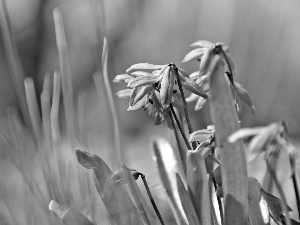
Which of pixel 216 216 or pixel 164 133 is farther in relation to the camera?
pixel 164 133

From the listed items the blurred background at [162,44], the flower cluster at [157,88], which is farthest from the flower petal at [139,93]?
the blurred background at [162,44]

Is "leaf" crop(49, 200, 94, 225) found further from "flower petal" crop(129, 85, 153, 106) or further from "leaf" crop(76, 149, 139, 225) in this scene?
"flower petal" crop(129, 85, 153, 106)

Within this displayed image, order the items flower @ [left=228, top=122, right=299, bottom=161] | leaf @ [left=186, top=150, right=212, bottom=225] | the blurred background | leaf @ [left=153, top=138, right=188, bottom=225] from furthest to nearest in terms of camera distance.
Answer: the blurred background
leaf @ [left=153, top=138, right=188, bottom=225]
leaf @ [left=186, top=150, right=212, bottom=225]
flower @ [left=228, top=122, right=299, bottom=161]

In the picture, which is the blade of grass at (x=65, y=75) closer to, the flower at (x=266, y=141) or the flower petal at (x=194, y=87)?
the flower petal at (x=194, y=87)

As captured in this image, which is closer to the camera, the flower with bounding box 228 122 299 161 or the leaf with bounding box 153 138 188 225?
the flower with bounding box 228 122 299 161

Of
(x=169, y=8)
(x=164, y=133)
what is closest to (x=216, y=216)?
(x=164, y=133)

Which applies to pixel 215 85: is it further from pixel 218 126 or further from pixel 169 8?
pixel 169 8

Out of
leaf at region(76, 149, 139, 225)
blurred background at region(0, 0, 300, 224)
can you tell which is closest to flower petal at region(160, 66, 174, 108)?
leaf at region(76, 149, 139, 225)
